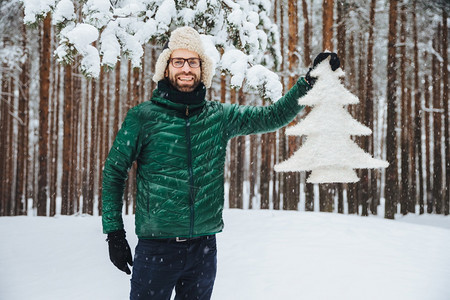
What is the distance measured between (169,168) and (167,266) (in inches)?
23.3

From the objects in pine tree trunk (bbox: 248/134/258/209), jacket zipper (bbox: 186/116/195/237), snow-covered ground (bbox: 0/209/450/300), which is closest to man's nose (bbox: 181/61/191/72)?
jacket zipper (bbox: 186/116/195/237)

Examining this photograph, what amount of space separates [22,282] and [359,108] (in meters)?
9.78

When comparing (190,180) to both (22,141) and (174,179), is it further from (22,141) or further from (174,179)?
(22,141)

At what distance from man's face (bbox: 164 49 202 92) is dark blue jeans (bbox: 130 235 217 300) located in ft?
3.19

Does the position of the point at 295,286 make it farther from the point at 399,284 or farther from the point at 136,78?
the point at 136,78

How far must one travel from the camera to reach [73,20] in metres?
4.29

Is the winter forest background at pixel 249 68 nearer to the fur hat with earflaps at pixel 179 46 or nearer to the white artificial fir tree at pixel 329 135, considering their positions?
the fur hat with earflaps at pixel 179 46

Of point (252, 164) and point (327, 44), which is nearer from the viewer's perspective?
point (327, 44)

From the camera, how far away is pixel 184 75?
2.21m

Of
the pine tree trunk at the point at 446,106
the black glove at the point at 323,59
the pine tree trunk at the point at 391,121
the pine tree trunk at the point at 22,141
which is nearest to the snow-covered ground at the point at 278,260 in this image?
the pine tree trunk at the point at 391,121

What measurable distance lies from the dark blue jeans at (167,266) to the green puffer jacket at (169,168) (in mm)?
79

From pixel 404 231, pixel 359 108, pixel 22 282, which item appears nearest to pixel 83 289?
pixel 22 282

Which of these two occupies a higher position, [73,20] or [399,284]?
[73,20]

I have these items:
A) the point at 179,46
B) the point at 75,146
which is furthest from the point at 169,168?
the point at 75,146
